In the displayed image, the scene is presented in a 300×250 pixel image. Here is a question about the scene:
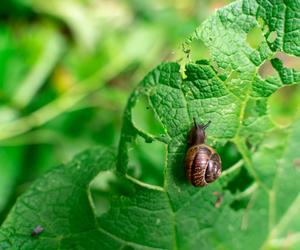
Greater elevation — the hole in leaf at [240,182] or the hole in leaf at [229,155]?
the hole in leaf at [229,155]

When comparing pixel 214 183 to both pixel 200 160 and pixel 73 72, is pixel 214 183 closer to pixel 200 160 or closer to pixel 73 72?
pixel 200 160

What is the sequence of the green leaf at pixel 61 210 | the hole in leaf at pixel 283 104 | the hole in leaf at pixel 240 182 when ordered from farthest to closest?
1. the hole in leaf at pixel 283 104
2. the hole in leaf at pixel 240 182
3. the green leaf at pixel 61 210

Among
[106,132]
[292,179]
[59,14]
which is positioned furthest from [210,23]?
[59,14]

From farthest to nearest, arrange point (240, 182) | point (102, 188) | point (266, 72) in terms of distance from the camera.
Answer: point (102, 188) → point (266, 72) → point (240, 182)

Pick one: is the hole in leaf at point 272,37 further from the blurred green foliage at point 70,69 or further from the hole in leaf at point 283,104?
the hole in leaf at point 283,104

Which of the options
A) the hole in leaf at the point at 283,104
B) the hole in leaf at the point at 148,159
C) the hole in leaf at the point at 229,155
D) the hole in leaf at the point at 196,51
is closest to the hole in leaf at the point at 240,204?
the hole in leaf at the point at 229,155

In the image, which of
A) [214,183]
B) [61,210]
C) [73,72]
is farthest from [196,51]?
[73,72]

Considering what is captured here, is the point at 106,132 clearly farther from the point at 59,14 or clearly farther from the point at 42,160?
the point at 59,14
